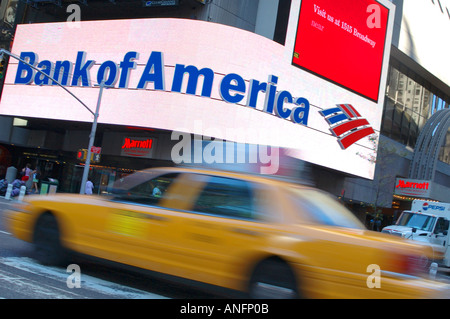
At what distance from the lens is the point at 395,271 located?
4.36m

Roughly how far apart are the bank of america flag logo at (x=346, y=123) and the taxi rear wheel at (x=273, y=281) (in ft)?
84.9

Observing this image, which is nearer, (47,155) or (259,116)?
(259,116)

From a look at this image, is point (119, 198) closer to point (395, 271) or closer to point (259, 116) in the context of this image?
point (395, 271)

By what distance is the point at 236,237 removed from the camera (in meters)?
4.99

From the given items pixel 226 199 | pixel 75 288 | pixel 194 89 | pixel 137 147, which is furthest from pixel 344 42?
pixel 75 288

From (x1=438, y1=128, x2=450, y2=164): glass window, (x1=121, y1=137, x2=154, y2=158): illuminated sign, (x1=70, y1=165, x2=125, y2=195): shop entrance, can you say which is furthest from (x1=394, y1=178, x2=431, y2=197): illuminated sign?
(x1=70, y1=165, x2=125, y2=195): shop entrance

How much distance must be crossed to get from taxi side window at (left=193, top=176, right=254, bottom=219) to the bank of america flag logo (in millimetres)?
25236

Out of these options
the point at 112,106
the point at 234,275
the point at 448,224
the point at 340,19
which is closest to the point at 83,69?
the point at 112,106

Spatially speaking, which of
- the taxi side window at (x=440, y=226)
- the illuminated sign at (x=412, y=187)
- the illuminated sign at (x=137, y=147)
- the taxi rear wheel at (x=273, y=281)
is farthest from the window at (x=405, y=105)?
the taxi rear wheel at (x=273, y=281)

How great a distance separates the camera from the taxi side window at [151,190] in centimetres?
578

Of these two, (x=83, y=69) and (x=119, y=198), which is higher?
(x=83, y=69)

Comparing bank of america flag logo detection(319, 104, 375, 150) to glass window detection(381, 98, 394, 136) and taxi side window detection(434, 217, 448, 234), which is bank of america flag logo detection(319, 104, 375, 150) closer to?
glass window detection(381, 98, 394, 136)

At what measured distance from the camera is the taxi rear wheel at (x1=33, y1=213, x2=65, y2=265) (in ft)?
20.5

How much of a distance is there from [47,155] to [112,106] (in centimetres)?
999
